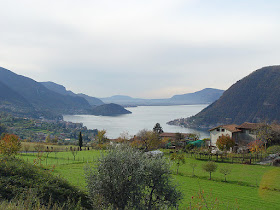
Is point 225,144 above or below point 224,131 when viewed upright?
below

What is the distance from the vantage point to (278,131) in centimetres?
4044

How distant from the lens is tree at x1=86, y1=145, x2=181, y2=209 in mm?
9750

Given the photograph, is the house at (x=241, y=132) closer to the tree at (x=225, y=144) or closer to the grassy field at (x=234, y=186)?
the tree at (x=225, y=144)

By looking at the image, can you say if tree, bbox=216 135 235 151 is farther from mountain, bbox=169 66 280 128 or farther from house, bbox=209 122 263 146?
mountain, bbox=169 66 280 128

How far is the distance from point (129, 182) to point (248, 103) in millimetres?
152209

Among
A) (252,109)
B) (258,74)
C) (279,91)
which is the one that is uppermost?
(258,74)

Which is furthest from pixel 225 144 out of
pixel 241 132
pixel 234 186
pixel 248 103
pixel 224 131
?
pixel 248 103

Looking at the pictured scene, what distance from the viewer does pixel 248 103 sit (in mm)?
143750

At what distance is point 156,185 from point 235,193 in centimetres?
1108

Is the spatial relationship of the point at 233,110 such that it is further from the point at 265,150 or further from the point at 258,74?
the point at 265,150

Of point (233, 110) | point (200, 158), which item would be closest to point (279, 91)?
point (233, 110)

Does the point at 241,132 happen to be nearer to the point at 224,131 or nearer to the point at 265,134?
the point at 224,131

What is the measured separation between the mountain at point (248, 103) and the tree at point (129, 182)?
429 ft

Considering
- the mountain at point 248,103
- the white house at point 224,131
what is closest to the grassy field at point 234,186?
the white house at point 224,131
